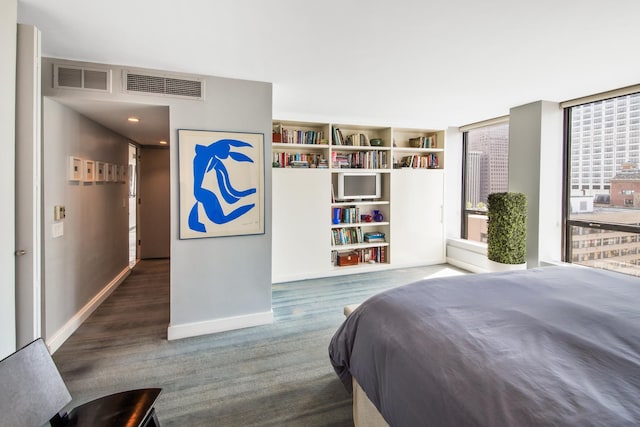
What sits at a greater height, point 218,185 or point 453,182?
point 453,182

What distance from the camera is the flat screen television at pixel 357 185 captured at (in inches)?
189

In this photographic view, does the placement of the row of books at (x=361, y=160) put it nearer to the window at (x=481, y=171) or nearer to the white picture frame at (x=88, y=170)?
the window at (x=481, y=171)

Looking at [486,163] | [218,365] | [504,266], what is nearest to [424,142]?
[486,163]

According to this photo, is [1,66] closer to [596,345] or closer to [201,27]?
[201,27]

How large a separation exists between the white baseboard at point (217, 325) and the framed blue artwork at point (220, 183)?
0.82 m

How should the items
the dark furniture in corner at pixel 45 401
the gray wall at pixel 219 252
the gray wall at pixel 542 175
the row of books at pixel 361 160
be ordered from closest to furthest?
1. the dark furniture in corner at pixel 45 401
2. the gray wall at pixel 219 252
3. the gray wall at pixel 542 175
4. the row of books at pixel 361 160

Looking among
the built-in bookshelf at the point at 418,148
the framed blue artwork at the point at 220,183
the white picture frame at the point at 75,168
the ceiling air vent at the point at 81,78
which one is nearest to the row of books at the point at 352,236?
the built-in bookshelf at the point at 418,148

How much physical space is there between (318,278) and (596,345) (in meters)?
3.69

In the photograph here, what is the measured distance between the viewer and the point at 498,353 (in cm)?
114

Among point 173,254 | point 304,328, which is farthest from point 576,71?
point 173,254

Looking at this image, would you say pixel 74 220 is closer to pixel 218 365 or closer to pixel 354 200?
pixel 218 365

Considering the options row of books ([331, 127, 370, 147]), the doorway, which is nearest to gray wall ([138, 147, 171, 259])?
the doorway

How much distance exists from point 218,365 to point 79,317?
172 centimetres

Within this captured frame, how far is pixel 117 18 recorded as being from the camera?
1.96m
